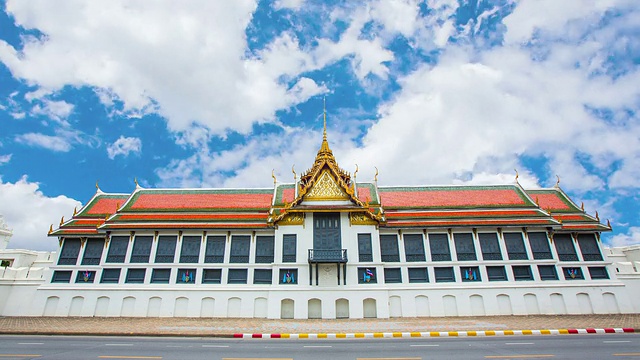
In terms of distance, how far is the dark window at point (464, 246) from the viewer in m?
28.4

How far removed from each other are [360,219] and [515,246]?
1327 cm

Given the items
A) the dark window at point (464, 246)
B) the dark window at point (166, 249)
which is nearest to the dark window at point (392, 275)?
the dark window at point (464, 246)

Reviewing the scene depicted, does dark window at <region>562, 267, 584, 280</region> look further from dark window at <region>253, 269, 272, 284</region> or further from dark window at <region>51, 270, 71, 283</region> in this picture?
dark window at <region>51, 270, 71, 283</region>

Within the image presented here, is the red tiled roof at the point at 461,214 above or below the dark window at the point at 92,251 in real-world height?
above

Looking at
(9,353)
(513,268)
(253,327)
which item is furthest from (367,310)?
(9,353)

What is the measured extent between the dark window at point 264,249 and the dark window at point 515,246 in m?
20.0

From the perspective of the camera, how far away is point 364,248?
28.3 meters

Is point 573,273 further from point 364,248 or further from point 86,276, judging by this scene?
point 86,276

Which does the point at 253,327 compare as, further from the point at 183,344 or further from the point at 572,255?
the point at 572,255

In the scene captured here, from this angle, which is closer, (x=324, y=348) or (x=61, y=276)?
(x=324, y=348)

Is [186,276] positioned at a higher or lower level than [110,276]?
lower

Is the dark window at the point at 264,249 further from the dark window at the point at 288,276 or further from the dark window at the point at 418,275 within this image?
the dark window at the point at 418,275

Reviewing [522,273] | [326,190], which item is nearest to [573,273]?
[522,273]

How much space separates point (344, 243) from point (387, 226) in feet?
13.2
